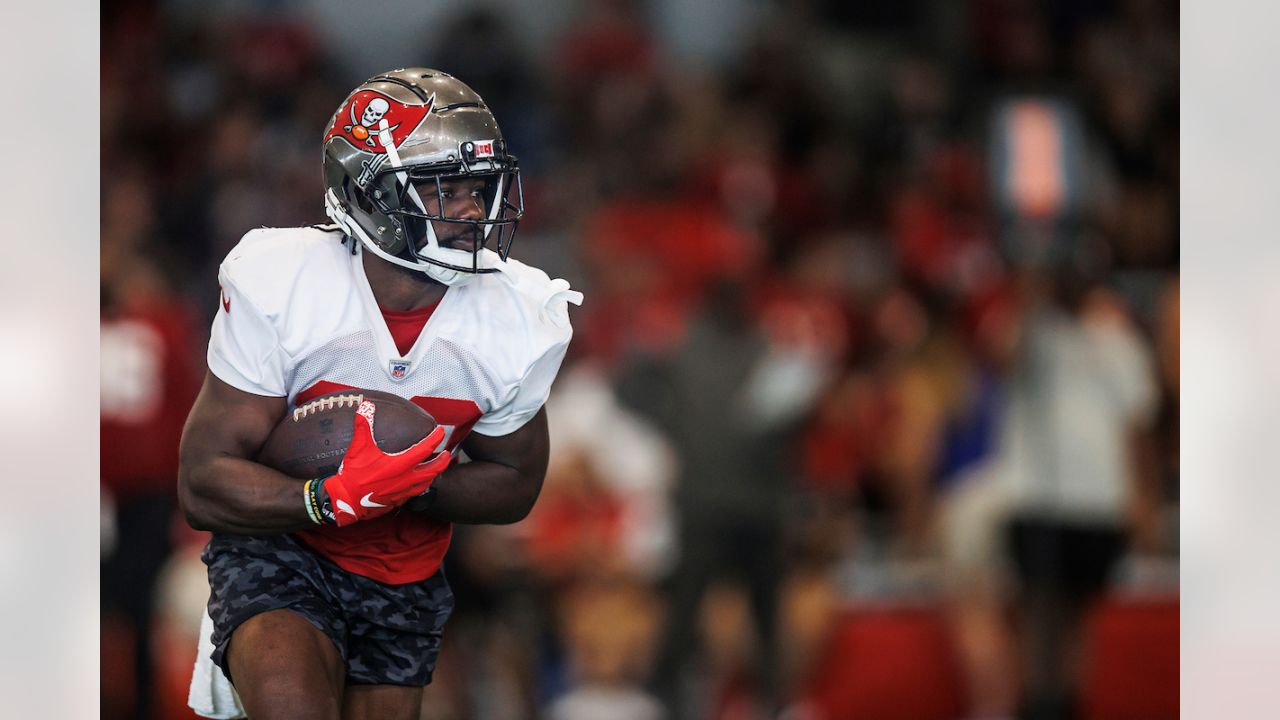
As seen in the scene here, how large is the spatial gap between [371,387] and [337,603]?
40cm

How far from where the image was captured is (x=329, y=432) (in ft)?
8.05

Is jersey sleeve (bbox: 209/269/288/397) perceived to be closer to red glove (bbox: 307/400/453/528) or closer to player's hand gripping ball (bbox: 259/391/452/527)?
player's hand gripping ball (bbox: 259/391/452/527)

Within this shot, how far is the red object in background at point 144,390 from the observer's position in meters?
4.50

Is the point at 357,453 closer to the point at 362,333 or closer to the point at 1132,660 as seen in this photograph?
the point at 362,333

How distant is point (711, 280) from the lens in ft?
17.7

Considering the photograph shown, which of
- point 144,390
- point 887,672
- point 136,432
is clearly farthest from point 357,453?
point 887,672

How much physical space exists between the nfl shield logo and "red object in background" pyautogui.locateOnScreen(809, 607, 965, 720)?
317 cm

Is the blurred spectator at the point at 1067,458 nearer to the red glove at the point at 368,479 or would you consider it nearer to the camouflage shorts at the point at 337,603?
the camouflage shorts at the point at 337,603

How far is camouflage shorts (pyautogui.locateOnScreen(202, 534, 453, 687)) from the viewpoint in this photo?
8.23 feet

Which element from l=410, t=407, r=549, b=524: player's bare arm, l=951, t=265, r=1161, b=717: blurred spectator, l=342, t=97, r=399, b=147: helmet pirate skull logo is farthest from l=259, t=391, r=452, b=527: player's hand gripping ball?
l=951, t=265, r=1161, b=717: blurred spectator

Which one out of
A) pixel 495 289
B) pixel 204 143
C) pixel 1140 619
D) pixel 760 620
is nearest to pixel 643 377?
pixel 760 620
